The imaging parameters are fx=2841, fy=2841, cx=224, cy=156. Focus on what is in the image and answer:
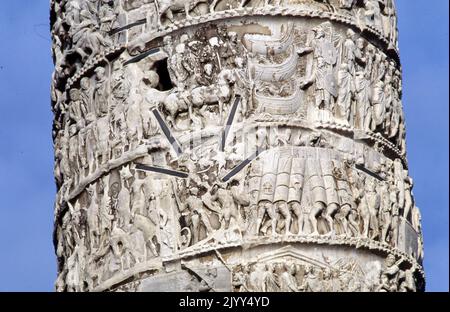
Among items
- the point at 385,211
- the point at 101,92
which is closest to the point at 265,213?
the point at 385,211

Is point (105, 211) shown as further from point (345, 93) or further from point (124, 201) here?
point (345, 93)

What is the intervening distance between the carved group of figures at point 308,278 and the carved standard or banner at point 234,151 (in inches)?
0.5

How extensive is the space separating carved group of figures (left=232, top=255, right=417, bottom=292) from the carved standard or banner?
0.5 inches

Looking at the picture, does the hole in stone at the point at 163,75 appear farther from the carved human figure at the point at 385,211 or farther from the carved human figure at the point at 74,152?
the carved human figure at the point at 385,211

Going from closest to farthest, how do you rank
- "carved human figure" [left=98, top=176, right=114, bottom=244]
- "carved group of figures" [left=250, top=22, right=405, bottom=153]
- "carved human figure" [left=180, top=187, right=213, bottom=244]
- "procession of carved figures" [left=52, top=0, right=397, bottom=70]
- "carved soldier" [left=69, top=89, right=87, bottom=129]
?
"carved human figure" [left=180, top=187, right=213, bottom=244]
"carved human figure" [left=98, top=176, right=114, bottom=244]
"carved group of figures" [left=250, top=22, right=405, bottom=153]
"procession of carved figures" [left=52, top=0, right=397, bottom=70]
"carved soldier" [left=69, top=89, right=87, bottom=129]

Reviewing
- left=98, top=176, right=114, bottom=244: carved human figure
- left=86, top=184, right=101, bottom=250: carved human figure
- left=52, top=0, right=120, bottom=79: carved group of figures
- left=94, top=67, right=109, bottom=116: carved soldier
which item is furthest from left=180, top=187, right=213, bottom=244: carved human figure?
left=52, top=0, right=120, bottom=79: carved group of figures

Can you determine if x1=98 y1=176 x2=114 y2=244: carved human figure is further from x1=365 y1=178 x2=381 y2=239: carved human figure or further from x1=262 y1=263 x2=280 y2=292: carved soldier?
x1=365 y1=178 x2=381 y2=239: carved human figure

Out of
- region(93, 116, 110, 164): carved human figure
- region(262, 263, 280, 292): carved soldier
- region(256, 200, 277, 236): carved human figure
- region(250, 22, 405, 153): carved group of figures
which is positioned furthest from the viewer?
region(93, 116, 110, 164): carved human figure

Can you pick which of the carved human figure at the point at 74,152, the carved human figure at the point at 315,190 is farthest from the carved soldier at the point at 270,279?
the carved human figure at the point at 74,152

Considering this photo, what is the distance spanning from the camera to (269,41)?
24391 mm

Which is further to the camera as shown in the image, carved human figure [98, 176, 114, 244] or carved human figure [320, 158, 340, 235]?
carved human figure [98, 176, 114, 244]

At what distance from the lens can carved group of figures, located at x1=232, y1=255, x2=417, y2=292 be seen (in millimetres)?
23328

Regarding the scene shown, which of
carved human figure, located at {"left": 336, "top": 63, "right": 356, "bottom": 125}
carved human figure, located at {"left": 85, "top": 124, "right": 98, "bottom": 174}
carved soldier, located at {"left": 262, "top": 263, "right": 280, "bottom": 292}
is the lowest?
carved soldier, located at {"left": 262, "top": 263, "right": 280, "bottom": 292}

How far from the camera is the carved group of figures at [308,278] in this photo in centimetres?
2333
